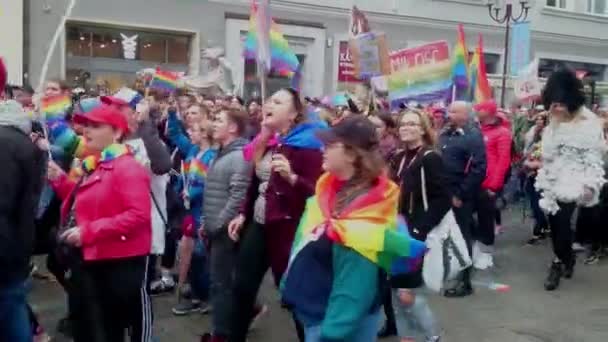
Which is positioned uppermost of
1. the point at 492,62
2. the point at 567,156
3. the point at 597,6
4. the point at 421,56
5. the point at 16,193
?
the point at 597,6

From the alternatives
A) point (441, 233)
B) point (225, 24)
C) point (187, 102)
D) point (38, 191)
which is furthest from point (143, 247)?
point (225, 24)

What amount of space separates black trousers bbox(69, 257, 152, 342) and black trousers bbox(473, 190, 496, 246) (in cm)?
434

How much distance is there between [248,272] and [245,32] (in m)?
13.7

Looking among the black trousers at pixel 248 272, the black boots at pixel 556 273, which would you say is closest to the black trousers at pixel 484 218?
the black boots at pixel 556 273

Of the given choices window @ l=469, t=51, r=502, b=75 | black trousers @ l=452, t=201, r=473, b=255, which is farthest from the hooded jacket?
window @ l=469, t=51, r=502, b=75

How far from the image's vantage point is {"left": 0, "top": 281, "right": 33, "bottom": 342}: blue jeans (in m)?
3.78

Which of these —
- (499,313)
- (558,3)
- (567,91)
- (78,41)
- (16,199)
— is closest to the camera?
(16,199)

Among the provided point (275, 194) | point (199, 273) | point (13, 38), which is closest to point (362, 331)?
point (275, 194)

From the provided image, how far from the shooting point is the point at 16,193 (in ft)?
11.9

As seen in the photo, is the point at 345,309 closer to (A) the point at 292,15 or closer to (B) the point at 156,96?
(B) the point at 156,96

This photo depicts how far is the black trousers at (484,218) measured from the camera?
7855 millimetres

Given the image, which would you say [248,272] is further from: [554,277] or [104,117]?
Answer: [554,277]

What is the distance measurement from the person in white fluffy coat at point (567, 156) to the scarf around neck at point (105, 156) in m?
4.51

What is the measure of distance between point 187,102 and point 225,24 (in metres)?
9.02
